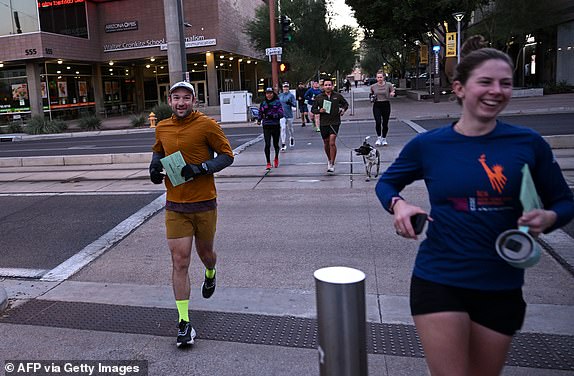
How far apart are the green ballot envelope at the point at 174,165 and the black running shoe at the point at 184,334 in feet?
3.46

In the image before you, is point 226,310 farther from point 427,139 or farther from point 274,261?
point 427,139

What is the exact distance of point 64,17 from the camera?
36.8 meters

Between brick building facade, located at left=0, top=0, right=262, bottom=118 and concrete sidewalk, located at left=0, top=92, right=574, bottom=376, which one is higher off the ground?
brick building facade, located at left=0, top=0, right=262, bottom=118

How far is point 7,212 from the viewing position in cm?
863

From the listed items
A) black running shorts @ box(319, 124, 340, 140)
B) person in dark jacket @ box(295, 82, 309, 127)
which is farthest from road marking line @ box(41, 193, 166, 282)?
person in dark jacket @ box(295, 82, 309, 127)

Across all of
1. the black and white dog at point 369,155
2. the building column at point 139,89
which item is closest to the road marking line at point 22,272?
the black and white dog at point 369,155

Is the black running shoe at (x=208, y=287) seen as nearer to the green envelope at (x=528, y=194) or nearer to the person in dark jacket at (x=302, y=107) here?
the green envelope at (x=528, y=194)

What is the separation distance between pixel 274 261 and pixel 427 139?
141 inches

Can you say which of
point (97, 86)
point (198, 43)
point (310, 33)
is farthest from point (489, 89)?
point (97, 86)

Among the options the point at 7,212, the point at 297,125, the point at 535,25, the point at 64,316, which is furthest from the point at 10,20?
the point at 64,316

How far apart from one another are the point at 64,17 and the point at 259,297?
38.2 meters

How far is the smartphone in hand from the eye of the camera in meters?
2.08

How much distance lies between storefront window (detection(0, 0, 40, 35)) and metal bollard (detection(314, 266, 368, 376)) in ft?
122

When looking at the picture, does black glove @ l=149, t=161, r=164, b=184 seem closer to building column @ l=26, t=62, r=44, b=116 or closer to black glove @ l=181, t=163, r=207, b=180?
black glove @ l=181, t=163, r=207, b=180
